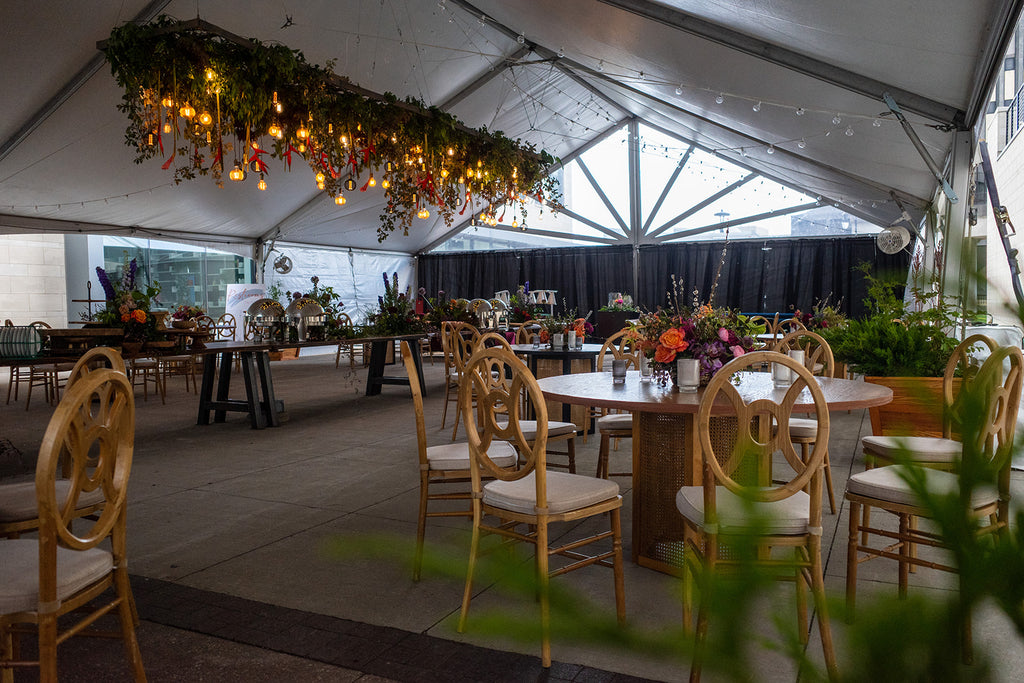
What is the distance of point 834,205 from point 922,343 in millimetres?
9241

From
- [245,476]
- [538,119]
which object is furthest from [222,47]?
[538,119]

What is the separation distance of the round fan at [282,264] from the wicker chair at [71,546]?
12330 millimetres

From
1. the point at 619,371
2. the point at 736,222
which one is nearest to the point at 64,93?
the point at 619,371

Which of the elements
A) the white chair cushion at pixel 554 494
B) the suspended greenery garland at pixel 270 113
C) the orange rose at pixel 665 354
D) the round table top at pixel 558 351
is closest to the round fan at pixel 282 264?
the suspended greenery garland at pixel 270 113

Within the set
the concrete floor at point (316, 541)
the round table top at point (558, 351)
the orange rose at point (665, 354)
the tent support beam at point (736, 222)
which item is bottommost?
the concrete floor at point (316, 541)

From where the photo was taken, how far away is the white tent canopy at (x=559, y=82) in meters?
4.69

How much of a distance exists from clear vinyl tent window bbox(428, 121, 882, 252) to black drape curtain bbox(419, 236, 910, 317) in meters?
0.25

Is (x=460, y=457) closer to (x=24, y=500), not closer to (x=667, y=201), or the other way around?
→ (x=24, y=500)

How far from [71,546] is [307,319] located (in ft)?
16.7

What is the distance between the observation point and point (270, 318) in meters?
6.49

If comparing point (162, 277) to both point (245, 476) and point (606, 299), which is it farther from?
point (245, 476)

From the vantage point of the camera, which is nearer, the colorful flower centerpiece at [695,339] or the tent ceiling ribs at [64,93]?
the colorful flower centerpiece at [695,339]

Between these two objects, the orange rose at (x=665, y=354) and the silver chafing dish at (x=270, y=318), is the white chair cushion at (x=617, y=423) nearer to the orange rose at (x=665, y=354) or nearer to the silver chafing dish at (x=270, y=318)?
the orange rose at (x=665, y=354)

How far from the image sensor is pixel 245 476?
14.7ft
